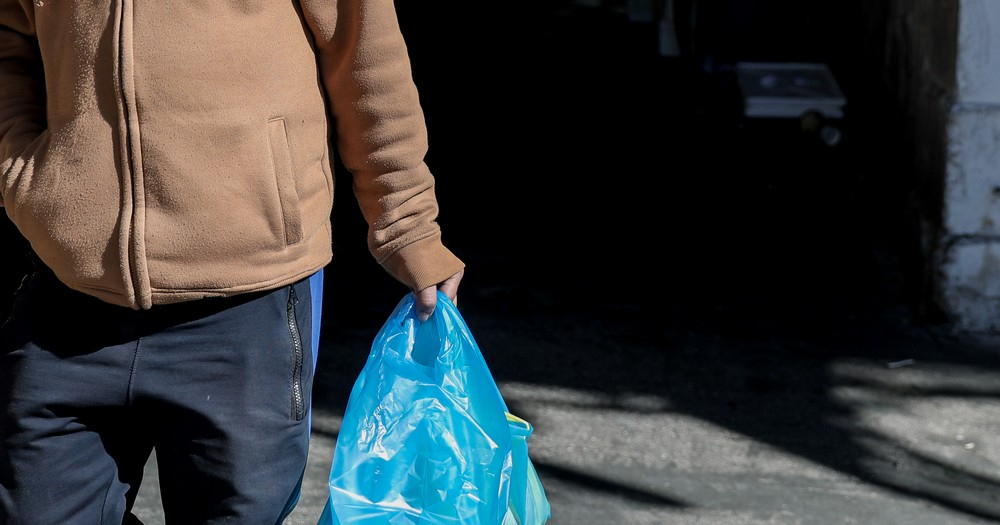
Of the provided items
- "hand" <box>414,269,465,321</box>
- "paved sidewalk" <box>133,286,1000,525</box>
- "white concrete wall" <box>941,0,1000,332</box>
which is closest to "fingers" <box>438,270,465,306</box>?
"hand" <box>414,269,465,321</box>

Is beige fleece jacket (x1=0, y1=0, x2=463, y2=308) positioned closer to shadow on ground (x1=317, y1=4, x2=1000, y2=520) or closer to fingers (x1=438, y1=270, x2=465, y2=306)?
fingers (x1=438, y1=270, x2=465, y2=306)

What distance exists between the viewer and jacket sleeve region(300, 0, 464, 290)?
177 cm

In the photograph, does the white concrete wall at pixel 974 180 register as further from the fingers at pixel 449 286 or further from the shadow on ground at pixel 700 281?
the fingers at pixel 449 286

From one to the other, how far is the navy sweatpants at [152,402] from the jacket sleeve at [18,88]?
0.18m

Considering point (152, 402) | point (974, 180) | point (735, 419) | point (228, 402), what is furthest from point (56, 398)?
point (974, 180)

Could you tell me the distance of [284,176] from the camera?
171cm

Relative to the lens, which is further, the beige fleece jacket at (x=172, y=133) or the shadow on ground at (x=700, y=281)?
the shadow on ground at (x=700, y=281)

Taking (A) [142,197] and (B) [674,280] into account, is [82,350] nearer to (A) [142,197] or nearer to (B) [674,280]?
(A) [142,197]

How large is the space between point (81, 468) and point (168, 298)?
0.32m

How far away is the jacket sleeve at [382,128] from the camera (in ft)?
5.81

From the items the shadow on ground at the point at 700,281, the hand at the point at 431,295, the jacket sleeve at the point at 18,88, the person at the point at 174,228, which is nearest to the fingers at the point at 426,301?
the hand at the point at 431,295

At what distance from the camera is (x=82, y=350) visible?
66.7 inches

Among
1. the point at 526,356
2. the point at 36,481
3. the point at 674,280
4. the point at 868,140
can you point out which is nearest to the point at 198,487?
the point at 36,481

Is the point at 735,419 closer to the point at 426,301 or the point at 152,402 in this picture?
the point at 426,301
